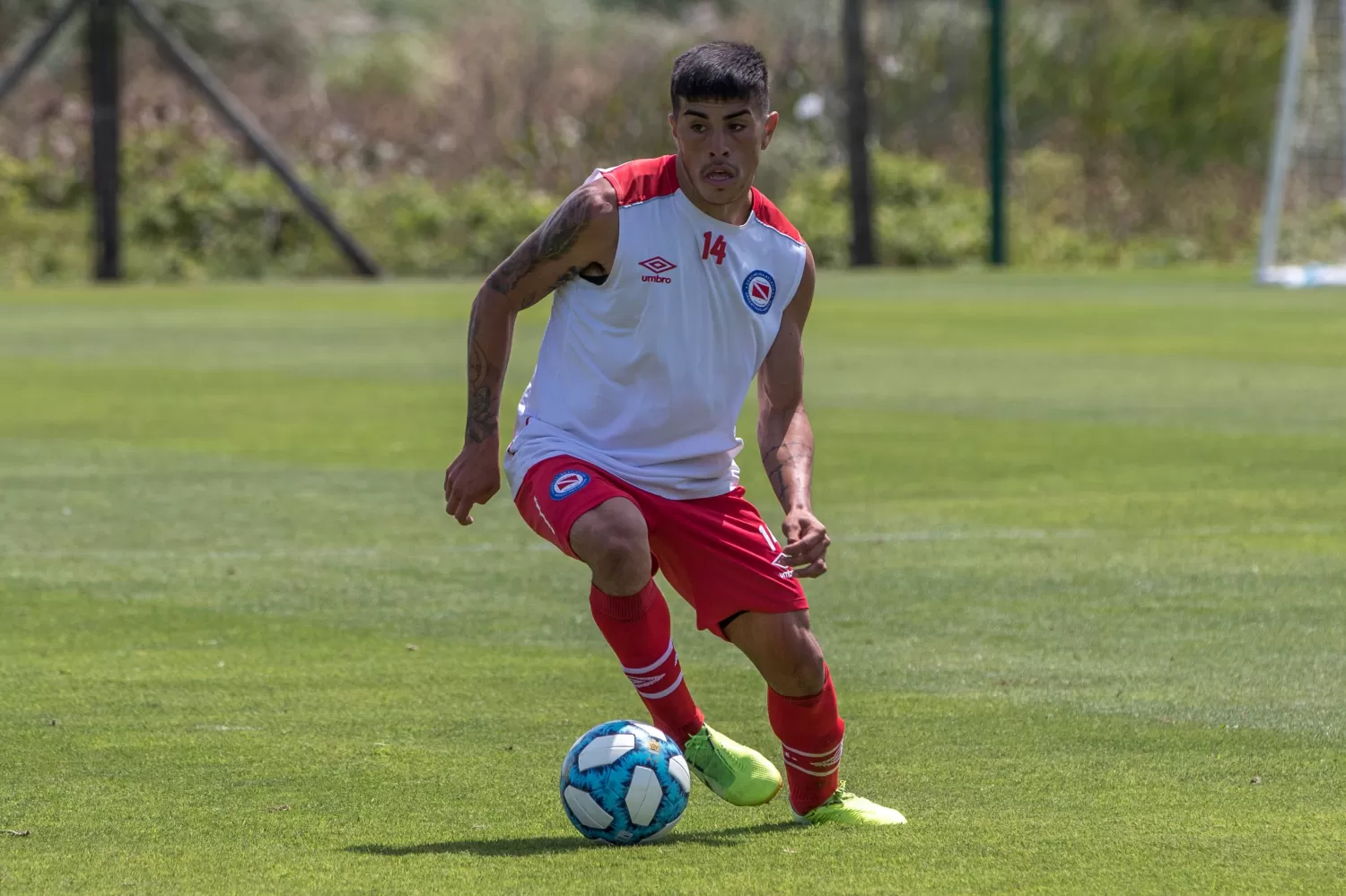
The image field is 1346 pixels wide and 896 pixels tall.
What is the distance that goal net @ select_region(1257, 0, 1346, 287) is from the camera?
31.7 m

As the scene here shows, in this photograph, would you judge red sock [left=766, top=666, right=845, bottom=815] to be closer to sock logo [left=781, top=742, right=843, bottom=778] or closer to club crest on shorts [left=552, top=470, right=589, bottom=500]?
sock logo [left=781, top=742, right=843, bottom=778]

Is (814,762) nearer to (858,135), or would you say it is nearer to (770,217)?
(770,217)

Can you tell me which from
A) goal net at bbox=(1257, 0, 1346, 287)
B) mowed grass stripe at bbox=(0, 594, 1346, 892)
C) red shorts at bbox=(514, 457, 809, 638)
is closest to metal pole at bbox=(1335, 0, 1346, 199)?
goal net at bbox=(1257, 0, 1346, 287)

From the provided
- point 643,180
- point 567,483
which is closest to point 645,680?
point 567,483

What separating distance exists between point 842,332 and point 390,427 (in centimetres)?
1012

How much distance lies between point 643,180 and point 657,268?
0.82 ft

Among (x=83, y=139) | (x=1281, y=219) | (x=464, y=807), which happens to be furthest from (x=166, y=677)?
(x=83, y=139)

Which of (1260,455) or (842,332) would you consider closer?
(1260,455)

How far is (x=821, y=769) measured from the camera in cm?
587

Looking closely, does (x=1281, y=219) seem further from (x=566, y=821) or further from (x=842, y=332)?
(x=566, y=821)

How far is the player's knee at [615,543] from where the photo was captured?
18.7 feet

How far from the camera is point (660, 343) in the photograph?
5.89m

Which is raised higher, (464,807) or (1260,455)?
(464,807)

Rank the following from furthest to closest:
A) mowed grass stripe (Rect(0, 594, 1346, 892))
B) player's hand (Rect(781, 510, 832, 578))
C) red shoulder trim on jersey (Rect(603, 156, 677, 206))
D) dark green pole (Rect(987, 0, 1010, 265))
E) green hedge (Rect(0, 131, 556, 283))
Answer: green hedge (Rect(0, 131, 556, 283)), dark green pole (Rect(987, 0, 1010, 265)), red shoulder trim on jersey (Rect(603, 156, 677, 206)), player's hand (Rect(781, 510, 832, 578)), mowed grass stripe (Rect(0, 594, 1346, 892))
